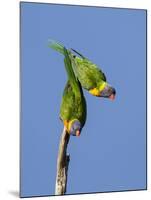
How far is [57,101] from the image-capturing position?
453cm

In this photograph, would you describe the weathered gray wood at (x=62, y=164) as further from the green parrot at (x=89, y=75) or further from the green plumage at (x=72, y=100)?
the green parrot at (x=89, y=75)

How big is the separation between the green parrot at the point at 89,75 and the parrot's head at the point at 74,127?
0.89 ft

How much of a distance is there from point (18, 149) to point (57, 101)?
48 centimetres

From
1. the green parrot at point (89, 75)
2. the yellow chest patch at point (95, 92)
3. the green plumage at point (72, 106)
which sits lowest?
the green plumage at point (72, 106)

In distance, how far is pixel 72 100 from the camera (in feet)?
15.0

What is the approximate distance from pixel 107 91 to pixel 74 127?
410 mm

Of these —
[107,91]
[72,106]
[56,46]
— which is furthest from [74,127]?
[56,46]

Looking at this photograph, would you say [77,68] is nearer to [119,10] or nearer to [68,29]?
[68,29]

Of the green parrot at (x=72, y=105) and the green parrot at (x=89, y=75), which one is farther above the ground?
the green parrot at (x=89, y=75)

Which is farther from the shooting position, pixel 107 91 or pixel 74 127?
pixel 107 91

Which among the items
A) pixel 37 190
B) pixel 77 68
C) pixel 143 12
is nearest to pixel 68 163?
Result: pixel 37 190

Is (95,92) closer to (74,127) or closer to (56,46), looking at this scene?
(74,127)

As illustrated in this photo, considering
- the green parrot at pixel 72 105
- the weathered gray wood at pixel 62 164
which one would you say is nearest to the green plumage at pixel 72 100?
the green parrot at pixel 72 105

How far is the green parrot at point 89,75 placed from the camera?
4.60m
